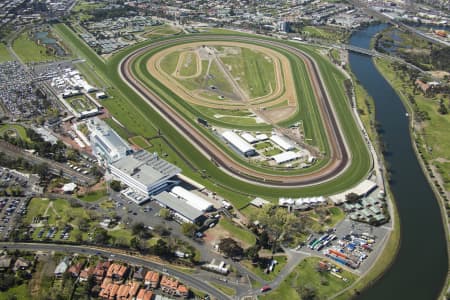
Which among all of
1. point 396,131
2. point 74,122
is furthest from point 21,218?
point 396,131

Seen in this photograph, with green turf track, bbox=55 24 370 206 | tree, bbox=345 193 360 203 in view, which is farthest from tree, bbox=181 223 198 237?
tree, bbox=345 193 360 203

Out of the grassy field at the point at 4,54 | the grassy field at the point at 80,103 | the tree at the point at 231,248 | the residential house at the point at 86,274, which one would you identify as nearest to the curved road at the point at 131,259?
the residential house at the point at 86,274

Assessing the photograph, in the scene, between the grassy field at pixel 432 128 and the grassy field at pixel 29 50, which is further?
the grassy field at pixel 29 50

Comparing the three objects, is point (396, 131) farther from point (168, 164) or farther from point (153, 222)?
point (153, 222)

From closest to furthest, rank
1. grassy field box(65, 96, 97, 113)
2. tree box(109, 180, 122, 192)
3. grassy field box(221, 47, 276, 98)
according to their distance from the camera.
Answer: tree box(109, 180, 122, 192), grassy field box(65, 96, 97, 113), grassy field box(221, 47, 276, 98)

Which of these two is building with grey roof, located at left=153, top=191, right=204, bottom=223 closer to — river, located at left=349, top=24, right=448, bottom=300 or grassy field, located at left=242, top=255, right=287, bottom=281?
grassy field, located at left=242, top=255, right=287, bottom=281

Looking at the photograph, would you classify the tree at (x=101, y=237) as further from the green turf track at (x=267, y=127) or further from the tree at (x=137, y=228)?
the green turf track at (x=267, y=127)
